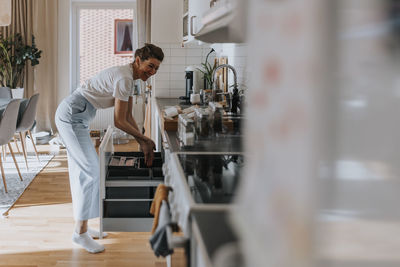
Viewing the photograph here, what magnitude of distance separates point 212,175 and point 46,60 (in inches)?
265

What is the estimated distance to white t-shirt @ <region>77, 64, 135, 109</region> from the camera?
10.1 ft

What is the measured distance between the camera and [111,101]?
11.1 feet

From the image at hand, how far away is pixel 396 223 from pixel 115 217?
2.32m

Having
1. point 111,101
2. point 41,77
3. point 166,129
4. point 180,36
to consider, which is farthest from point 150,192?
point 41,77

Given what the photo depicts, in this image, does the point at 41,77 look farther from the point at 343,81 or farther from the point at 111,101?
the point at 343,81

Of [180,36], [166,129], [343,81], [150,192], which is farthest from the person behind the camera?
[180,36]

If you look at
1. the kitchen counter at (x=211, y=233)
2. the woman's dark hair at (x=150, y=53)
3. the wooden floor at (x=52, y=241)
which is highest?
the woman's dark hair at (x=150, y=53)

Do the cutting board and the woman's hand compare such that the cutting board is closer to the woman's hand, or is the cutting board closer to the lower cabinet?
the woman's hand

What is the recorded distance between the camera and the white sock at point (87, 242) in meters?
3.32

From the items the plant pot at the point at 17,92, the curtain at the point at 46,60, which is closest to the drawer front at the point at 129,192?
the plant pot at the point at 17,92

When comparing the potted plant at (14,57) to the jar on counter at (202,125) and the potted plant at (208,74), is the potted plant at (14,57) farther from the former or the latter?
the jar on counter at (202,125)

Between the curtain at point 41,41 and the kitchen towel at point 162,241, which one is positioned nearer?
the kitchen towel at point 162,241

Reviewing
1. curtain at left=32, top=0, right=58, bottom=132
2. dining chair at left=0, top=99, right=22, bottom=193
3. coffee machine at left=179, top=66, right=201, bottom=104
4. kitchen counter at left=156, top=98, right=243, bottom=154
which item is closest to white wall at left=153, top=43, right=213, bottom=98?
coffee machine at left=179, top=66, right=201, bottom=104

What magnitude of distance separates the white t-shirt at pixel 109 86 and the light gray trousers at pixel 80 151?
7 cm
